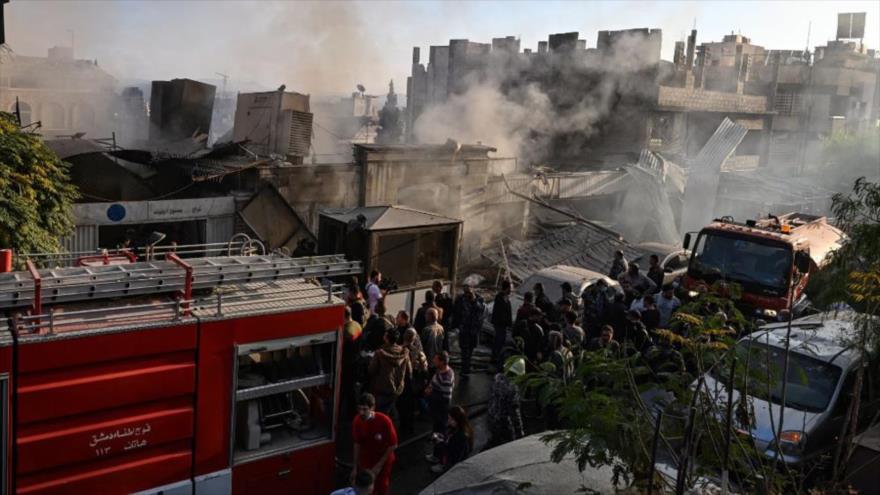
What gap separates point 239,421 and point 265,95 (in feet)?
49.0

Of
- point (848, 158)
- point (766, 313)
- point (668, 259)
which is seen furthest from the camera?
point (848, 158)

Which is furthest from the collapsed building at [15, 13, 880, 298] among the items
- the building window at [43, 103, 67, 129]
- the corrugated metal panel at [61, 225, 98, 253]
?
the building window at [43, 103, 67, 129]

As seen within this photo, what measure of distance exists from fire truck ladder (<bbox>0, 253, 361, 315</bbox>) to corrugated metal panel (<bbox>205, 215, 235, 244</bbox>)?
8.06 metres

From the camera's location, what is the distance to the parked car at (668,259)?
49.3 feet

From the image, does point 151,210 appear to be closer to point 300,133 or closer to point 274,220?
point 274,220

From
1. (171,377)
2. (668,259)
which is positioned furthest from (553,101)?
(171,377)

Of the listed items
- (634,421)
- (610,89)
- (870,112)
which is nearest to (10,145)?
(634,421)

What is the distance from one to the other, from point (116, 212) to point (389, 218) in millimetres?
4991

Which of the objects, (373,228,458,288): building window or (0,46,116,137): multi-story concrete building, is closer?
(373,228,458,288): building window

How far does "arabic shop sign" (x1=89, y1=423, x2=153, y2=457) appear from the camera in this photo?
5293 mm

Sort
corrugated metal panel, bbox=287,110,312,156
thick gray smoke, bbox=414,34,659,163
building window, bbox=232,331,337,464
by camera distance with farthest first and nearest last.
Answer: thick gray smoke, bbox=414,34,659,163, corrugated metal panel, bbox=287,110,312,156, building window, bbox=232,331,337,464

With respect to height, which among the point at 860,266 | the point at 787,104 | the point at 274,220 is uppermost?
the point at 787,104

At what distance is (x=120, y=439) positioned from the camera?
17.7ft

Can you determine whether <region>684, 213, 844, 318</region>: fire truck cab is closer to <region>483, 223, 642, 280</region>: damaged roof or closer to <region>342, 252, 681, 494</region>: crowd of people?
<region>342, 252, 681, 494</region>: crowd of people
